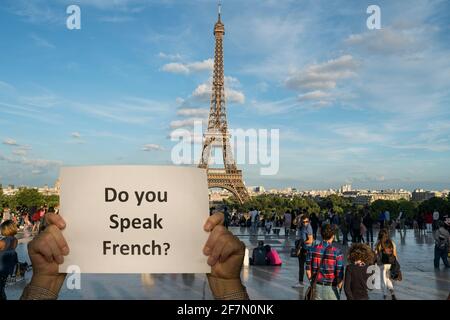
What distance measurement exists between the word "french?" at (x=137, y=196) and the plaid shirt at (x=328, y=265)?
2345 mm

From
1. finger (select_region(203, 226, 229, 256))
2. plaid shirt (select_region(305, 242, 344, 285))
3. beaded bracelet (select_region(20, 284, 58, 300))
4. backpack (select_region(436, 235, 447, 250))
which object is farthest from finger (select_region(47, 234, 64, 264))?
backpack (select_region(436, 235, 447, 250))

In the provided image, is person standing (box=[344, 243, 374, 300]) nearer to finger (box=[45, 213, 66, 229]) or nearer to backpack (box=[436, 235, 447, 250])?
finger (box=[45, 213, 66, 229])

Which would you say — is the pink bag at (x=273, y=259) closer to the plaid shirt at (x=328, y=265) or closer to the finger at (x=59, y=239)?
the plaid shirt at (x=328, y=265)

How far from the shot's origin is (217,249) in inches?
144

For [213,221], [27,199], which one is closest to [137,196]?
[213,221]

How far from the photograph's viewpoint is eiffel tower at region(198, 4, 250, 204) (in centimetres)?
6431

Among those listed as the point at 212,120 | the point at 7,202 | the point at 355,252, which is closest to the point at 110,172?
the point at 355,252

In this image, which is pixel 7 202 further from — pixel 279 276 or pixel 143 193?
pixel 143 193

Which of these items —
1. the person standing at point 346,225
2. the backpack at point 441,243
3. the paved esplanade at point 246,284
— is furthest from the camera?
the person standing at point 346,225

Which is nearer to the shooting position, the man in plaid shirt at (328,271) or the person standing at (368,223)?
the man in plaid shirt at (328,271)

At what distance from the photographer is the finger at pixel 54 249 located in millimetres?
3615

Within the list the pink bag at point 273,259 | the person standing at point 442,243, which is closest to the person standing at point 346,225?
the person standing at point 442,243

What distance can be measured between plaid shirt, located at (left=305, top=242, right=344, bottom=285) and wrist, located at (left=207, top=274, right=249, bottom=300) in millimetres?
1798

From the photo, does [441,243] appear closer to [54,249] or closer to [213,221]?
[213,221]
